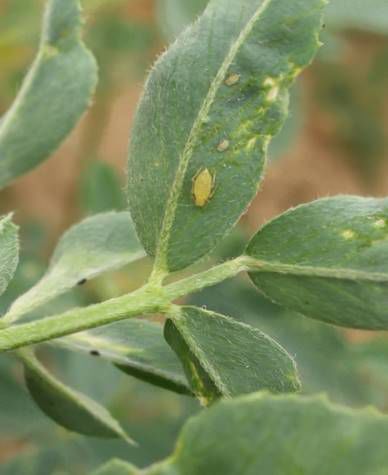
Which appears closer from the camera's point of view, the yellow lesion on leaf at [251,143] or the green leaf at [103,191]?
the yellow lesion on leaf at [251,143]

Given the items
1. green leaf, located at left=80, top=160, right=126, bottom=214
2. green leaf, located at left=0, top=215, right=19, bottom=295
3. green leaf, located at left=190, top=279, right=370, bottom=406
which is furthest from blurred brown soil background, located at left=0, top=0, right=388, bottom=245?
green leaf, located at left=0, top=215, right=19, bottom=295

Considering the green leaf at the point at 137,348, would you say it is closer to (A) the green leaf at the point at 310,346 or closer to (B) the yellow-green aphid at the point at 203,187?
(B) the yellow-green aphid at the point at 203,187

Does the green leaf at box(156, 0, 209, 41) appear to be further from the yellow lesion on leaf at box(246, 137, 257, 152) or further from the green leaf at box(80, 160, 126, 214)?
the yellow lesion on leaf at box(246, 137, 257, 152)

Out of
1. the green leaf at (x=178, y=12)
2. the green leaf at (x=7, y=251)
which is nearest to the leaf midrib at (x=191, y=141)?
the green leaf at (x=7, y=251)

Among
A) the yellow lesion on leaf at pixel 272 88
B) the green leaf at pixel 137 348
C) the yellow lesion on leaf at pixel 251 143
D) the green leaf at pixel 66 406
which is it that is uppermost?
the yellow lesion on leaf at pixel 272 88

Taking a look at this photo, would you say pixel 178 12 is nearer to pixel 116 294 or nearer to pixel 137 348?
pixel 116 294

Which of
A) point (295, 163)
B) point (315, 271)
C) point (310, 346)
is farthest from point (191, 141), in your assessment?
point (295, 163)

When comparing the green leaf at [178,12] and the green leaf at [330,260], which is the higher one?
the green leaf at [178,12]
